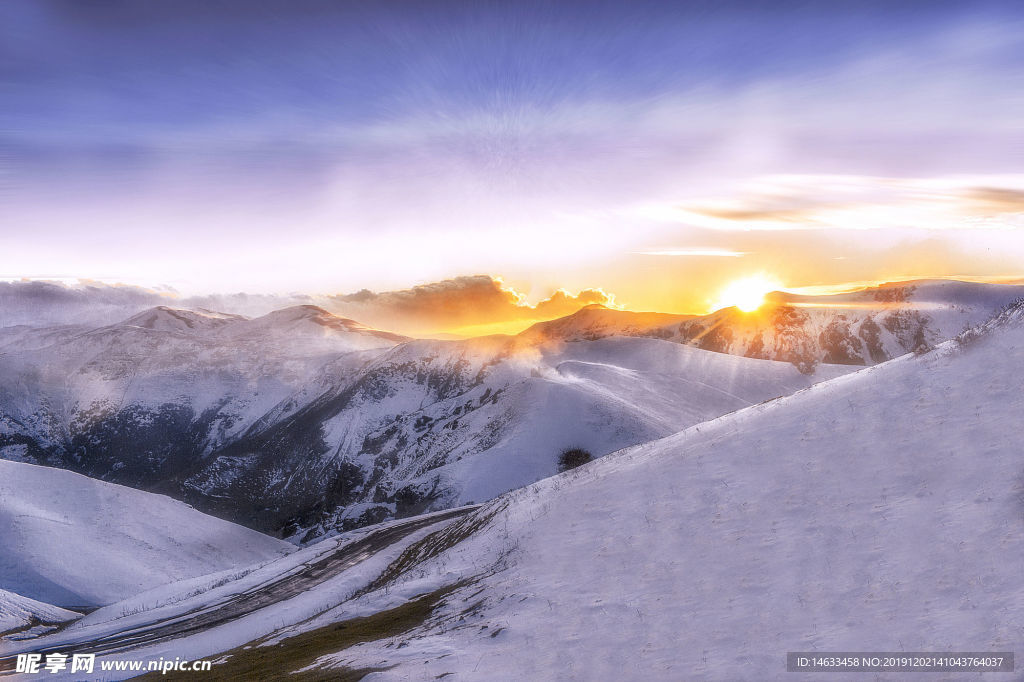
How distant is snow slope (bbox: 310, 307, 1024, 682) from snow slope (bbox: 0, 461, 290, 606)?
38.2 metres

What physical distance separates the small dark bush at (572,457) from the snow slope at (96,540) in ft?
120

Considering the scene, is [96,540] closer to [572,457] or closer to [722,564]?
[572,457]

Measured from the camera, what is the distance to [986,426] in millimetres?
18266

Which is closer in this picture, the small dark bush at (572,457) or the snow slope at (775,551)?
the snow slope at (775,551)

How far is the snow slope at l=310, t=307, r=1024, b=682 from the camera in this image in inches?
526

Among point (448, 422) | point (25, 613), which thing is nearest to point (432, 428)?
point (448, 422)

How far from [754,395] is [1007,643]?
107 meters

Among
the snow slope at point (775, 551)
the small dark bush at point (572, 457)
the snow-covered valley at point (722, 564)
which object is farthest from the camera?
the small dark bush at point (572, 457)

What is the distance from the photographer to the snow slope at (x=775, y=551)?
43.8 ft

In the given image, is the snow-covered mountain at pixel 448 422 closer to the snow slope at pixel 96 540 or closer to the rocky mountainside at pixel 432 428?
the rocky mountainside at pixel 432 428

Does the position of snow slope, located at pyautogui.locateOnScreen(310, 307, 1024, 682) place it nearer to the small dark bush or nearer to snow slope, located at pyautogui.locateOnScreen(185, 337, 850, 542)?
the small dark bush

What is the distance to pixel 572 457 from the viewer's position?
292ft

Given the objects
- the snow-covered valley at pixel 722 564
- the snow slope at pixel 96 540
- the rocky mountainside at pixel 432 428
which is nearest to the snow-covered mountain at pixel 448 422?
the rocky mountainside at pixel 432 428

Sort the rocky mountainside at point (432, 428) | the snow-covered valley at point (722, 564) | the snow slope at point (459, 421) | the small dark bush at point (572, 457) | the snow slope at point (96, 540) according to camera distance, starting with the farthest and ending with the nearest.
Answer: the rocky mountainside at point (432, 428), the snow slope at point (459, 421), the small dark bush at point (572, 457), the snow slope at point (96, 540), the snow-covered valley at point (722, 564)
